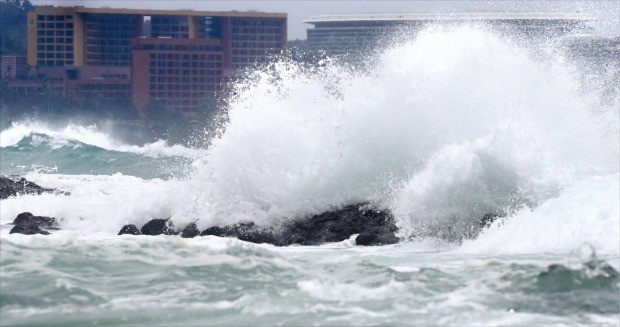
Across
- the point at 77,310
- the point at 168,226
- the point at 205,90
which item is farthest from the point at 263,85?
the point at 205,90

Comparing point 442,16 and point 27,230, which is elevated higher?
point 442,16

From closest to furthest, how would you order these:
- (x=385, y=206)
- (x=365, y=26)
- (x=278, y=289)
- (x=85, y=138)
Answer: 1. (x=278, y=289)
2. (x=385, y=206)
3. (x=85, y=138)
4. (x=365, y=26)

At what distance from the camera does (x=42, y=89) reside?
11169 cm

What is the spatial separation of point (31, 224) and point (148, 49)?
86882 millimetres

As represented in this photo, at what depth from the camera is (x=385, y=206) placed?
19688 mm

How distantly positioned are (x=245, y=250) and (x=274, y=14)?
100m

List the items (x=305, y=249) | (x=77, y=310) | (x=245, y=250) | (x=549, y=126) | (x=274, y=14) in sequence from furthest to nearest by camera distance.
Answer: (x=274, y=14) → (x=549, y=126) → (x=305, y=249) → (x=245, y=250) → (x=77, y=310)

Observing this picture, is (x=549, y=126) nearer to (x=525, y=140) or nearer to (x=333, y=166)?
(x=525, y=140)

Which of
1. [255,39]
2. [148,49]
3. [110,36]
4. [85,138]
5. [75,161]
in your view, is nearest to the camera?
[75,161]

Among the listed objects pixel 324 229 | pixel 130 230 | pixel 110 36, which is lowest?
pixel 130 230

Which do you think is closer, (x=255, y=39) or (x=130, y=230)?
(x=130, y=230)

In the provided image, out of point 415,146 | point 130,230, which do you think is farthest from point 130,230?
point 415,146

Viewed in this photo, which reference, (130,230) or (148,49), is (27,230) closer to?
(130,230)

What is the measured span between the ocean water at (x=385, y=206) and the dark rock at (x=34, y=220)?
328mm
